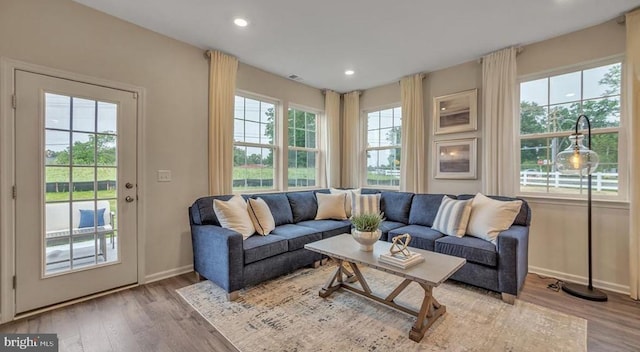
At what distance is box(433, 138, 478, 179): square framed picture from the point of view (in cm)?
361

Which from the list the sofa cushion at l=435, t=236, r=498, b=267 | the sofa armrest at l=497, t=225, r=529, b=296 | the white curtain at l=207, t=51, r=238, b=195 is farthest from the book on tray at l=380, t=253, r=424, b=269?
the white curtain at l=207, t=51, r=238, b=195

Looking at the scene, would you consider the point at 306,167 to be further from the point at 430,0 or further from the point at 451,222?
the point at 430,0

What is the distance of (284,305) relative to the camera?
2.37m

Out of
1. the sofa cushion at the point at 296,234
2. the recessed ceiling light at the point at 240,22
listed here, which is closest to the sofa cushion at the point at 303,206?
the sofa cushion at the point at 296,234

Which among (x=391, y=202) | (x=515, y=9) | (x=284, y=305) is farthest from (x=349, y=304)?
(x=515, y=9)

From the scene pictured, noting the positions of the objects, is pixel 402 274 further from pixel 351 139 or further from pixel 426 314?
pixel 351 139

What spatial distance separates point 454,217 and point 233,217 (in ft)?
7.85

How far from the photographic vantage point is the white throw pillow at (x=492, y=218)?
271 centimetres

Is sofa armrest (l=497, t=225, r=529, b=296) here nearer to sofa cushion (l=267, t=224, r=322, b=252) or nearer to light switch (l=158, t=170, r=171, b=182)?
sofa cushion (l=267, t=224, r=322, b=252)

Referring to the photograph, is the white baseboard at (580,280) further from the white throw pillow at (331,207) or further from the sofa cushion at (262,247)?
the sofa cushion at (262,247)

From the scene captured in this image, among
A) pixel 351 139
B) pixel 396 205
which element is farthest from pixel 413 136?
pixel 351 139

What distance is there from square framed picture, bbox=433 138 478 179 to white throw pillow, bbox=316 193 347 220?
1.44 meters

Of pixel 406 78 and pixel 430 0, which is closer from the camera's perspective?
pixel 430 0

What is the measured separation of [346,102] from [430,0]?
106 inches
